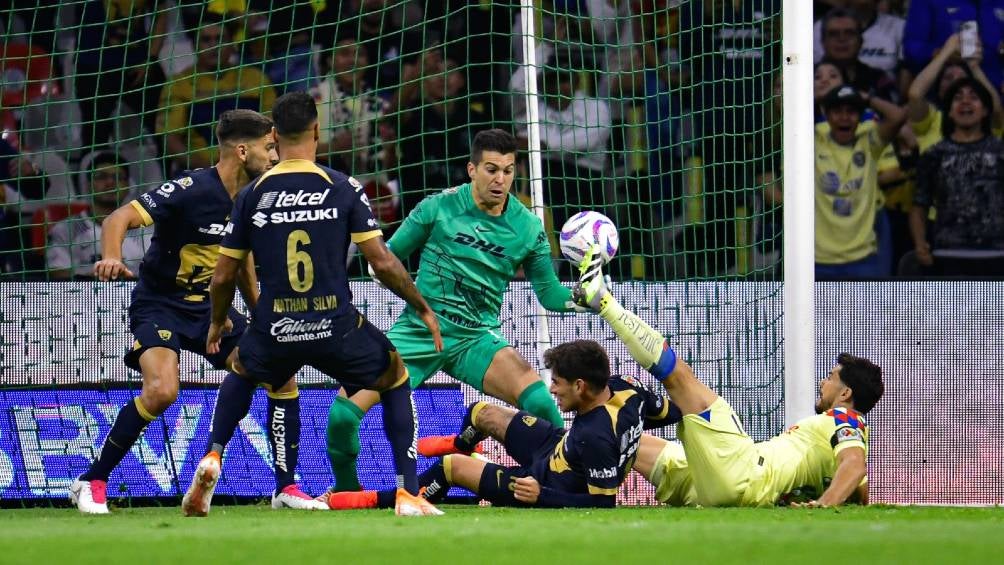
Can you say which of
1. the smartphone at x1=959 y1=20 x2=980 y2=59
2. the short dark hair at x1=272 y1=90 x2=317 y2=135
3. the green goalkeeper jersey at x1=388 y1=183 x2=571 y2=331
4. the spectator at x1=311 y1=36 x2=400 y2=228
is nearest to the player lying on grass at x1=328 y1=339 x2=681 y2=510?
the green goalkeeper jersey at x1=388 y1=183 x2=571 y2=331

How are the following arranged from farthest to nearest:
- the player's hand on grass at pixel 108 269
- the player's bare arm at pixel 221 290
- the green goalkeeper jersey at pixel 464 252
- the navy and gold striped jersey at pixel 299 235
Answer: the green goalkeeper jersey at pixel 464 252
the player's hand on grass at pixel 108 269
the player's bare arm at pixel 221 290
the navy and gold striped jersey at pixel 299 235

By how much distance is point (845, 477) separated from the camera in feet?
23.9

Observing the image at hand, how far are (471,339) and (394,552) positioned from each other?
3197 millimetres

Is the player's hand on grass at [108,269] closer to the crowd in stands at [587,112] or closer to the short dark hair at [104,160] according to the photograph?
the crowd in stands at [587,112]

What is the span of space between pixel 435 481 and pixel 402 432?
1.05 metres

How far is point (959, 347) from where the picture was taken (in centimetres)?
984

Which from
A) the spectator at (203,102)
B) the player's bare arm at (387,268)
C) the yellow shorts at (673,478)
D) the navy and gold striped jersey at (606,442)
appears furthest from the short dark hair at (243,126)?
the spectator at (203,102)

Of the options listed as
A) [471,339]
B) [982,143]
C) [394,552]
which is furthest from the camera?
[982,143]

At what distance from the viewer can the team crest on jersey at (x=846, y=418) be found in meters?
7.54

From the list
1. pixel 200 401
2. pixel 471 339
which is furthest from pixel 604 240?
pixel 200 401

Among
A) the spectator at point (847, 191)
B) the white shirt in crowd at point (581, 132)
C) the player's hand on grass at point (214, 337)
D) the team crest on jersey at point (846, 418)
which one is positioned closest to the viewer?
the player's hand on grass at point (214, 337)

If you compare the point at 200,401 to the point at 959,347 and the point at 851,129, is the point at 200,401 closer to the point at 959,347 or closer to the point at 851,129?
the point at 959,347

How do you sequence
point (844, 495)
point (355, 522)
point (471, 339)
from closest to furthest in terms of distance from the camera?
1. point (355, 522)
2. point (844, 495)
3. point (471, 339)

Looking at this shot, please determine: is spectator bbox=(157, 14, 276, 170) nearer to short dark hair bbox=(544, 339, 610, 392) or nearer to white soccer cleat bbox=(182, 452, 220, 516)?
short dark hair bbox=(544, 339, 610, 392)
